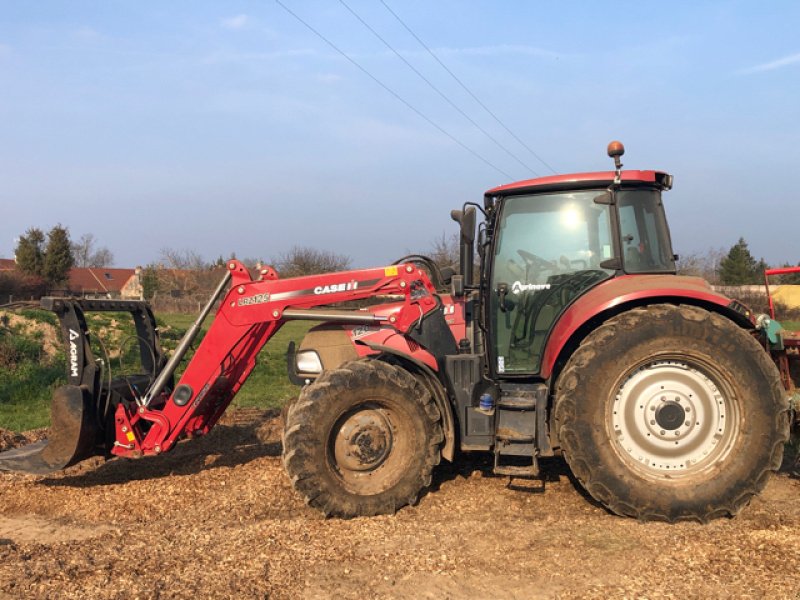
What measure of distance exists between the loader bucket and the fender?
3.71m

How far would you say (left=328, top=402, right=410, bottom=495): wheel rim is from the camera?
5090 millimetres

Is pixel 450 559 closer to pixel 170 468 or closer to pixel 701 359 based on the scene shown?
pixel 701 359

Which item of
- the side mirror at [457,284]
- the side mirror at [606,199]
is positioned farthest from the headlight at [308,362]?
the side mirror at [606,199]

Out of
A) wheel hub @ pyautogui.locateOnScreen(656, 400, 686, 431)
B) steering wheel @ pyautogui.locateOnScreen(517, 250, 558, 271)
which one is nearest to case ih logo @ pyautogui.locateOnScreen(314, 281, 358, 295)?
Result: steering wheel @ pyautogui.locateOnScreen(517, 250, 558, 271)

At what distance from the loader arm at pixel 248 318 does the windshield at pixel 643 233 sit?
159cm

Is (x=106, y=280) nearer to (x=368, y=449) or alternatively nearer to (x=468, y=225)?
(x=368, y=449)

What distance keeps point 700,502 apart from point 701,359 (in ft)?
3.22

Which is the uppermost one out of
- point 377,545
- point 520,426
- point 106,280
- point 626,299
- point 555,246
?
point 106,280

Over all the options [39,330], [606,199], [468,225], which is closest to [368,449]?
[468,225]

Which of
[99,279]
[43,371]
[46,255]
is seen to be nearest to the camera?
[43,371]

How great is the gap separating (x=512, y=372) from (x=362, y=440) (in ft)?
4.28

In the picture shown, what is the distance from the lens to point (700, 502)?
4629 mm

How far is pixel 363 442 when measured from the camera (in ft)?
16.7

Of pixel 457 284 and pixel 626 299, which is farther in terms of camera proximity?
pixel 457 284
